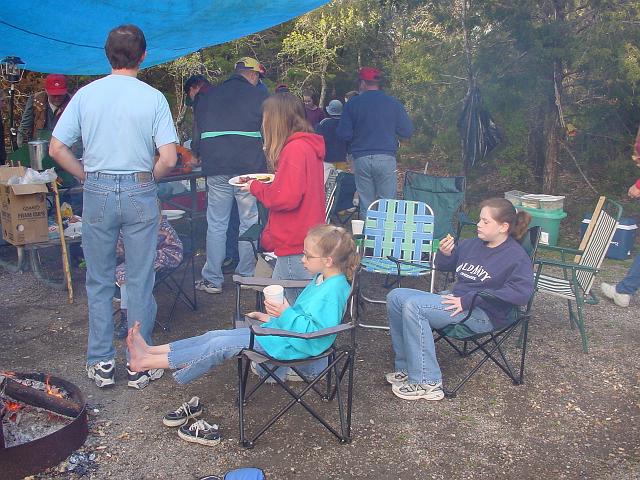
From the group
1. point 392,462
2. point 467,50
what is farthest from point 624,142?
point 392,462

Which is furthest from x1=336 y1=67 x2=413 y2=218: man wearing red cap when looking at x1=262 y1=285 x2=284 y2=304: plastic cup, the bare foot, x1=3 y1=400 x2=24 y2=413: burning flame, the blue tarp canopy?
x1=3 y1=400 x2=24 y2=413: burning flame

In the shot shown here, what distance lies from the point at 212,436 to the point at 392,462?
0.83m

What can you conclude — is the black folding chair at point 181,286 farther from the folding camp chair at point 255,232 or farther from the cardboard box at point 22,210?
the cardboard box at point 22,210

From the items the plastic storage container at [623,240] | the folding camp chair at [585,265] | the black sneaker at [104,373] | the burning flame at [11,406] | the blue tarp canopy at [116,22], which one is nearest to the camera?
the burning flame at [11,406]

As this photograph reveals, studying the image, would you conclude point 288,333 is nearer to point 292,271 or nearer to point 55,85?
point 292,271

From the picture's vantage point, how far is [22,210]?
4.75 metres

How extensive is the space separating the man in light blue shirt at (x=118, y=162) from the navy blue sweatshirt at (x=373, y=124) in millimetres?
2961

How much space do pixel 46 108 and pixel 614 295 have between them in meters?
5.66

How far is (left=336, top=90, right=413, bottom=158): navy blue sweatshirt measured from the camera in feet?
19.6

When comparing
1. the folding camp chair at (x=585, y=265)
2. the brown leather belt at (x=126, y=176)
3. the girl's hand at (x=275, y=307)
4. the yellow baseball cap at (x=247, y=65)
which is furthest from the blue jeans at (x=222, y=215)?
the folding camp chair at (x=585, y=265)

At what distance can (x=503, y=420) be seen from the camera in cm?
332

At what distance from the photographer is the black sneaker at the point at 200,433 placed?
3010 millimetres

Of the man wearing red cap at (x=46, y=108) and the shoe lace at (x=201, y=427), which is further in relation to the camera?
the man wearing red cap at (x=46, y=108)

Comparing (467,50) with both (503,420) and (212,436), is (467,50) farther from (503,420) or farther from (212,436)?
(212,436)
